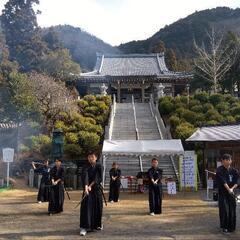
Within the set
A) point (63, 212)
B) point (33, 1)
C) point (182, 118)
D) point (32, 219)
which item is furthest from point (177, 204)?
point (33, 1)

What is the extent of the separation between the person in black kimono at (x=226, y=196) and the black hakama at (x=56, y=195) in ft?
15.3

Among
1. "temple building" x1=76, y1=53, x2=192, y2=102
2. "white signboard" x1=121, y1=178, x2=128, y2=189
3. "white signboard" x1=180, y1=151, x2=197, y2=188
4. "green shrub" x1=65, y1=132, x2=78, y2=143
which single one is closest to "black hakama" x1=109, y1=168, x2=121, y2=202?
"white signboard" x1=121, y1=178, x2=128, y2=189

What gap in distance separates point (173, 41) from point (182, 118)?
61.6m

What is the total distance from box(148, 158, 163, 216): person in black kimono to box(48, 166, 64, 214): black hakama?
252 centimetres

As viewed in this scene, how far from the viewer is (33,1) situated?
7356 centimetres

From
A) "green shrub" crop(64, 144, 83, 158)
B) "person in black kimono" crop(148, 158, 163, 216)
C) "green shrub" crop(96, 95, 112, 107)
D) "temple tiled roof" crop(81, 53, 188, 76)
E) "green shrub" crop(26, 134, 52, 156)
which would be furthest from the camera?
"temple tiled roof" crop(81, 53, 188, 76)

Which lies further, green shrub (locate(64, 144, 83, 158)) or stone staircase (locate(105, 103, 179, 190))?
green shrub (locate(64, 144, 83, 158))

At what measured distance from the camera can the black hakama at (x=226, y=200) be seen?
335 inches

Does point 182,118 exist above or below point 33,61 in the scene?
below

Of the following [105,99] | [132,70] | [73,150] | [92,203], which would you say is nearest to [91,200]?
[92,203]

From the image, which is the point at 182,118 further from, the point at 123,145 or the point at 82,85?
the point at 82,85

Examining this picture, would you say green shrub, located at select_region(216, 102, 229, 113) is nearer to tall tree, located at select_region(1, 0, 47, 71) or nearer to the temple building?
the temple building

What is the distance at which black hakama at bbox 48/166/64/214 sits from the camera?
11.3m

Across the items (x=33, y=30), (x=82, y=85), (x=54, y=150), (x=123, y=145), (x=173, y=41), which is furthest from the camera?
(x=173, y=41)
